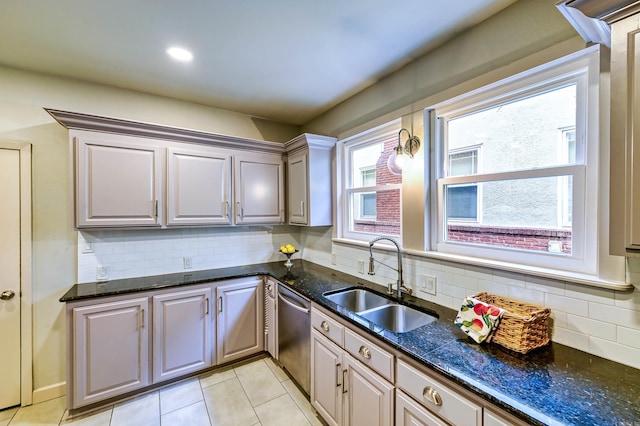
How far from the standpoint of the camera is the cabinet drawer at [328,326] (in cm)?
174

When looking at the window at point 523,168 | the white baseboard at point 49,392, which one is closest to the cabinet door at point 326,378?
the window at point 523,168

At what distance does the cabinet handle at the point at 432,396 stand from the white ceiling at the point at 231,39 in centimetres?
194

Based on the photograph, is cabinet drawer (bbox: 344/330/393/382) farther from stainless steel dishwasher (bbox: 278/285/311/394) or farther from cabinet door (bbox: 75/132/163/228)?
cabinet door (bbox: 75/132/163/228)

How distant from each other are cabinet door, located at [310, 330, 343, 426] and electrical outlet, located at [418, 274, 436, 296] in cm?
75

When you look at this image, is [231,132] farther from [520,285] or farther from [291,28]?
[520,285]

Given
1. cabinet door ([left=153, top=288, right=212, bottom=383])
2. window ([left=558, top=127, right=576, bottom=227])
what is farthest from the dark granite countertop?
cabinet door ([left=153, top=288, right=212, bottom=383])

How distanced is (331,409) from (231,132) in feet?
9.07

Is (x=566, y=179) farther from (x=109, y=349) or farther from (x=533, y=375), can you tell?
(x=109, y=349)

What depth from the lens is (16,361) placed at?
2.16 metres

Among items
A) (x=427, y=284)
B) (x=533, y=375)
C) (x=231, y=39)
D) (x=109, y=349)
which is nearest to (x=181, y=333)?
(x=109, y=349)

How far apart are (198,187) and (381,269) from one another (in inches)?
73.4

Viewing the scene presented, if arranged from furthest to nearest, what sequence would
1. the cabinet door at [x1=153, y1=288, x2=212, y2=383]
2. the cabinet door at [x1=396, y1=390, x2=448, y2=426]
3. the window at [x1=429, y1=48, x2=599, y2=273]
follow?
the cabinet door at [x1=153, y1=288, x2=212, y2=383] → the window at [x1=429, y1=48, x2=599, y2=273] → the cabinet door at [x1=396, y1=390, x2=448, y2=426]

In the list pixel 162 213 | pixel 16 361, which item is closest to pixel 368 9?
pixel 162 213

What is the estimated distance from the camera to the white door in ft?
6.95
